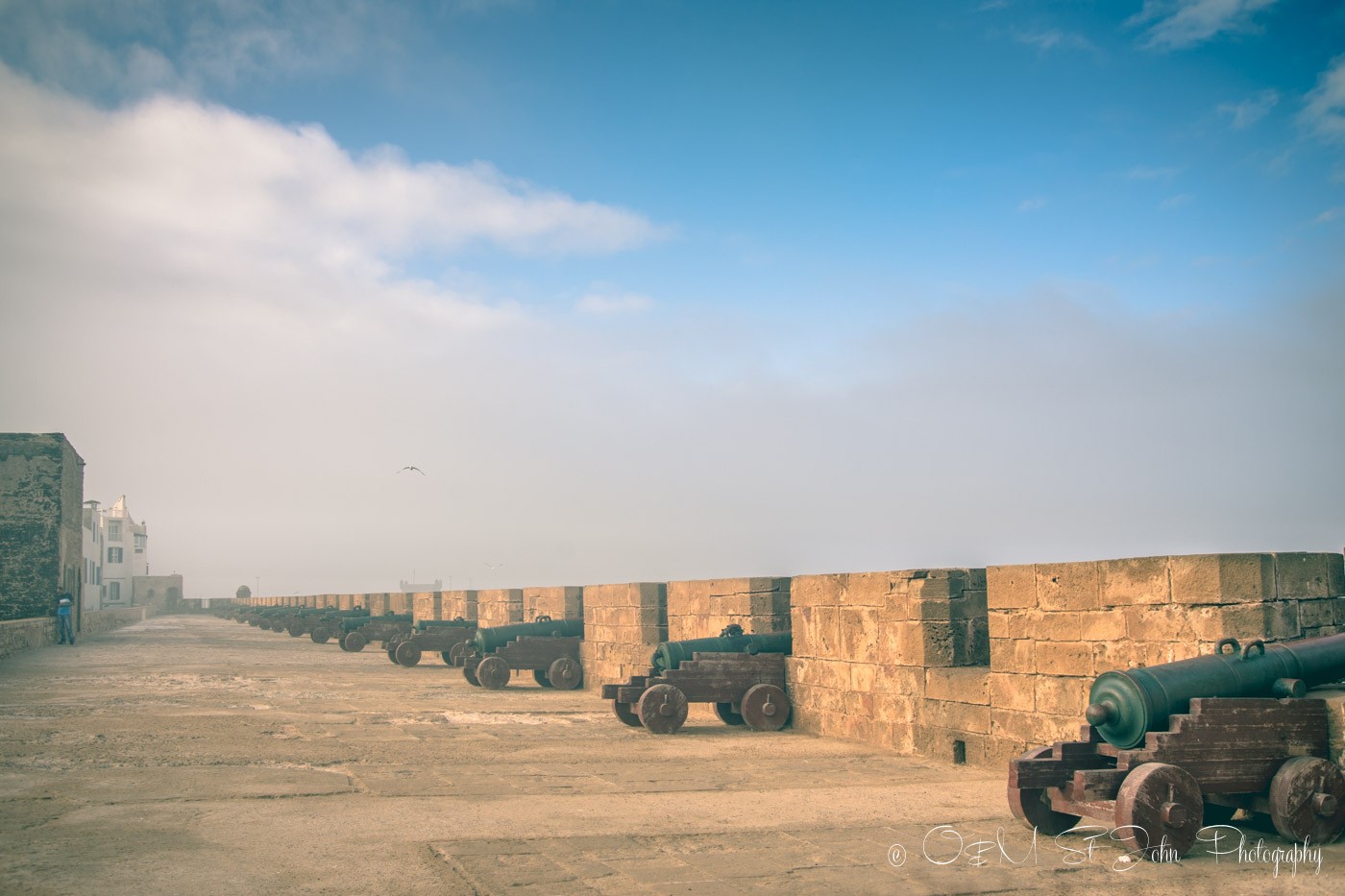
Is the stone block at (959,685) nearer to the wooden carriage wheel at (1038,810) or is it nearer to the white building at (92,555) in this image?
the wooden carriage wheel at (1038,810)

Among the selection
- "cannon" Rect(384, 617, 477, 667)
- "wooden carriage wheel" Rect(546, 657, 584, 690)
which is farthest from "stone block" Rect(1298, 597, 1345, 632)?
"cannon" Rect(384, 617, 477, 667)

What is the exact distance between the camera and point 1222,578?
6.02 metres

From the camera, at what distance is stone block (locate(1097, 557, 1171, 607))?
639 centimetres

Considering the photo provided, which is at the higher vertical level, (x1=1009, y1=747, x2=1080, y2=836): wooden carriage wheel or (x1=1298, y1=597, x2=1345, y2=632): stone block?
(x1=1298, y1=597, x2=1345, y2=632): stone block

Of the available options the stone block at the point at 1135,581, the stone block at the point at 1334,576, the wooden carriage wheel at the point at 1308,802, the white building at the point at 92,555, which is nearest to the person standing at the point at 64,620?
the stone block at the point at 1135,581

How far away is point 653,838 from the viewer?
5070 mm

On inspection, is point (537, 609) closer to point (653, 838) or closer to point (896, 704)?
point (896, 704)

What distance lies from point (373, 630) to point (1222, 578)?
63.9 ft

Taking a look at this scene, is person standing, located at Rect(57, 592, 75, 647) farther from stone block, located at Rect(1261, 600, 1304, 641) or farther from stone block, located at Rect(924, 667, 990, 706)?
stone block, located at Rect(1261, 600, 1304, 641)

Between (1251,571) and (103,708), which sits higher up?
(1251,571)

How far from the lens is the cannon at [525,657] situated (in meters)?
14.5

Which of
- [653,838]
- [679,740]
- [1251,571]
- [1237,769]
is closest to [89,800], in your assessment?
Result: [653,838]

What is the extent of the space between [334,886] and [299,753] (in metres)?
3.89

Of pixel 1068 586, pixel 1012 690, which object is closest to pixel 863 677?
pixel 1012 690
